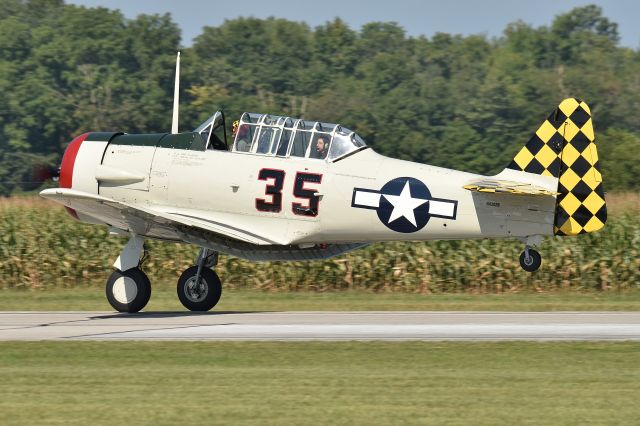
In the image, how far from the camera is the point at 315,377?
10586 mm

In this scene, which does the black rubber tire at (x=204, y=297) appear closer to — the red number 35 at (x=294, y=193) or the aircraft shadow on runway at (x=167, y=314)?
the aircraft shadow on runway at (x=167, y=314)

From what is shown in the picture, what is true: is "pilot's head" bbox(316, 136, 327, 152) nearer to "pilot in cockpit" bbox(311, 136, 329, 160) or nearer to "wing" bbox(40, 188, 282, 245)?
"pilot in cockpit" bbox(311, 136, 329, 160)

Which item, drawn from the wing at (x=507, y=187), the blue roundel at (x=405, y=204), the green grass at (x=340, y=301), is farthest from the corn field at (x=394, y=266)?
the wing at (x=507, y=187)

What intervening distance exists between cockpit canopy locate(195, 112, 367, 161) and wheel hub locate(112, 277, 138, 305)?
2.25 m

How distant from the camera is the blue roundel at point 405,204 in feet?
50.5

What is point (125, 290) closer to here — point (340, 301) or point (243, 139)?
point (243, 139)

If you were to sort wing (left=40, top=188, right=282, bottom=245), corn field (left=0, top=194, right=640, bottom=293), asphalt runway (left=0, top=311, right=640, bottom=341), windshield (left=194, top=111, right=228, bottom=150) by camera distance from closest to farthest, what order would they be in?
1. asphalt runway (left=0, top=311, right=640, bottom=341)
2. wing (left=40, top=188, right=282, bottom=245)
3. windshield (left=194, top=111, right=228, bottom=150)
4. corn field (left=0, top=194, right=640, bottom=293)

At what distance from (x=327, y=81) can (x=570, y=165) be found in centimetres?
6026

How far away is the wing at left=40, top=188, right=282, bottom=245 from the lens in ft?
49.6

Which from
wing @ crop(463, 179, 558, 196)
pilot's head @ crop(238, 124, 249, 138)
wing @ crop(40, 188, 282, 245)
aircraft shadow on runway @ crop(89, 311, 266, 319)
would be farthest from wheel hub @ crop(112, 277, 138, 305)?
wing @ crop(463, 179, 558, 196)

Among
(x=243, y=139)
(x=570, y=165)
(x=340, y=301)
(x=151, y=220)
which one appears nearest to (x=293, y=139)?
(x=243, y=139)

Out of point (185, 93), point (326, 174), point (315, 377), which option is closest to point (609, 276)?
point (326, 174)

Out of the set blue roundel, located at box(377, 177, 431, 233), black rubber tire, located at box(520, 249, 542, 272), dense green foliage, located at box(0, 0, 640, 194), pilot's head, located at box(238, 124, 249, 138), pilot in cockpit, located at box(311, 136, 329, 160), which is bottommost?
black rubber tire, located at box(520, 249, 542, 272)

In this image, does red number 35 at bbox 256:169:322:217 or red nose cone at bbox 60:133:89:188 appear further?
red nose cone at bbox 60:133:89:188
